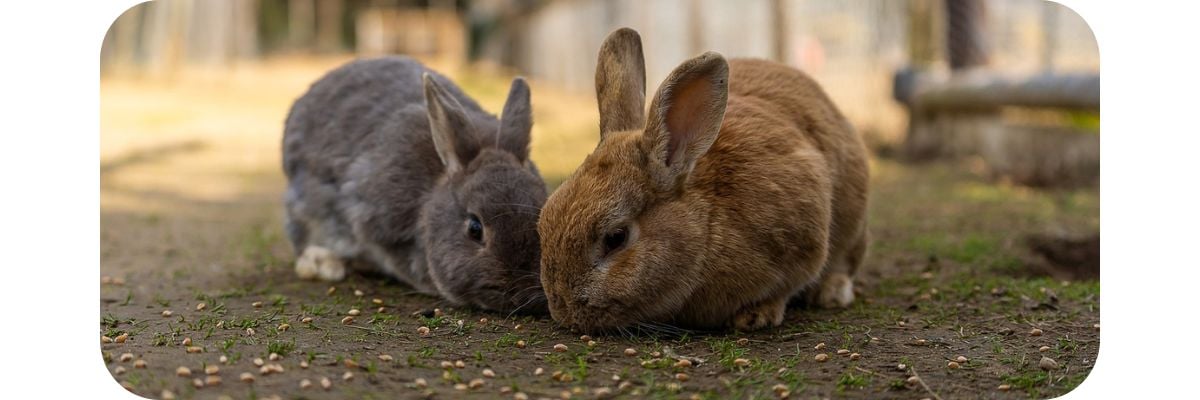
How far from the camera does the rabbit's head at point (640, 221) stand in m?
4.29

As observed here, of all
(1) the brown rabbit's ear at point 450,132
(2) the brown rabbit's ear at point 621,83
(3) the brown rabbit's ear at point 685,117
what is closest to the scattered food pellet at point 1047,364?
(3) the brown rabbit's ear at point 685,117

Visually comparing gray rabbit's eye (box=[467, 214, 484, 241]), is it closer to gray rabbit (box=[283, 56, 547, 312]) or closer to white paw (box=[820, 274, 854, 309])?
gray rabbit (box=[283, 56, 547, 312])

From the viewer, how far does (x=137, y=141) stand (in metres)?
9.54

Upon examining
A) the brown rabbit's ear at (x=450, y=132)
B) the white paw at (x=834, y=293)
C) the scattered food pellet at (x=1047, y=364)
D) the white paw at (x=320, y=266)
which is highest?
the brown rabbit's ear at (x=450, y=132)

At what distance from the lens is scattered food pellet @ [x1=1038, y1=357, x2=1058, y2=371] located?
419 cm

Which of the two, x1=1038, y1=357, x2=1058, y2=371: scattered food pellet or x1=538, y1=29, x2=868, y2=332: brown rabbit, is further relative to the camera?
x1=538, y1=29, x2=868, y2=332: brown rabbit

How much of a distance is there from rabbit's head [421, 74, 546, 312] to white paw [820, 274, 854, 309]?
4.79 ft

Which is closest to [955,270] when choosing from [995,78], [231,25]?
[995,78]

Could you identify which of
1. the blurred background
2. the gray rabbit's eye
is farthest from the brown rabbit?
the blurred background

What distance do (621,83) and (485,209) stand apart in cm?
87

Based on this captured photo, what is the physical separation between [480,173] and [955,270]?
2874 millimetres

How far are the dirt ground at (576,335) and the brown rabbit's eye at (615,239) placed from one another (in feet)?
1.25

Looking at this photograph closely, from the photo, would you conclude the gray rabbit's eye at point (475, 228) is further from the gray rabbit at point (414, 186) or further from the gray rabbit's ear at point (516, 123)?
the gray rabbit's ear at point (516, 123)

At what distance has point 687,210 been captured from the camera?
446 cm
